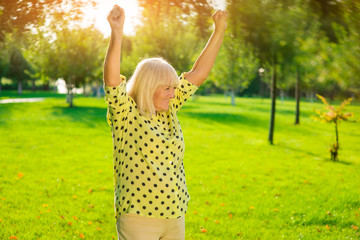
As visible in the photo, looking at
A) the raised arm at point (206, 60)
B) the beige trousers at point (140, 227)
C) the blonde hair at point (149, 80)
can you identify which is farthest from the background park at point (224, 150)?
the beige trousers at point (140, 227)

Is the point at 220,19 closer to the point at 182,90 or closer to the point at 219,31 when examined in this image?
the point at 219,31

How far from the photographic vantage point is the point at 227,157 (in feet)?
39.3

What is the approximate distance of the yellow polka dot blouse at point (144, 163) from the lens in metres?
2.34

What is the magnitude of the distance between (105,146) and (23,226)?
27.4ft

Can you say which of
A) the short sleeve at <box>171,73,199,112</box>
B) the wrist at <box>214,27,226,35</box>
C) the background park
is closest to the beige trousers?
the short sleeve at <box>171,73,199,112</box>

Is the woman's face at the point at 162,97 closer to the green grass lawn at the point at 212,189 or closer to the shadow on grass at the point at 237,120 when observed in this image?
the green grass lawn at the point at 212,189

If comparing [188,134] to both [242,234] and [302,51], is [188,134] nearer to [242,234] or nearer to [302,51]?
[242,234]

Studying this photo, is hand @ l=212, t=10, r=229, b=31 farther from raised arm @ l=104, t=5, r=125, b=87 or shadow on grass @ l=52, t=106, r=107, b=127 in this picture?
shadow on grass @ l=52, t=106, r=107, b=127

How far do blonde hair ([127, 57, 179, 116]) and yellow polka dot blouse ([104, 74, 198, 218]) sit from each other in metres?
0.07

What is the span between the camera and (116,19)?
217cm

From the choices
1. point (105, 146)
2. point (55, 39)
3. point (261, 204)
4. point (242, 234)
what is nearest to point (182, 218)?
point (55, 39)

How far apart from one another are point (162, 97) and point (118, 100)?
34 centimetres

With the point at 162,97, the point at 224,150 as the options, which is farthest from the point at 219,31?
the point at 224,150

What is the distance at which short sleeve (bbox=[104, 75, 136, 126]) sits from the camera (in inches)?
87.2
